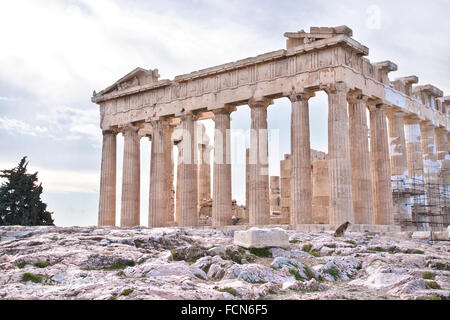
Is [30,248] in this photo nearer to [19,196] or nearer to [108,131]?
[108,131]

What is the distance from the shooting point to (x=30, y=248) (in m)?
14.1

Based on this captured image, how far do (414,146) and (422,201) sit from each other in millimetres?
3271

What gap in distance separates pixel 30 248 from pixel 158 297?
7.05m

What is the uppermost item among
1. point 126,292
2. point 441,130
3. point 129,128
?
point 129,128

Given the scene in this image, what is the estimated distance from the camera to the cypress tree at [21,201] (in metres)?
35.4

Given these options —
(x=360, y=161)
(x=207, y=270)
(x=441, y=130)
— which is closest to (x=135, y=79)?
(x=360, y=161)

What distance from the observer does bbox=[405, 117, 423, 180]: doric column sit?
102 ft

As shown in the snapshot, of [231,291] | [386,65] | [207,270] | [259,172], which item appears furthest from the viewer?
[386,65]

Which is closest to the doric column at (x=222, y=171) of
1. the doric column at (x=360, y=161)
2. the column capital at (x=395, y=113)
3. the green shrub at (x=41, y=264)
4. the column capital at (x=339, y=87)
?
the column capital at (x=339, y=87)

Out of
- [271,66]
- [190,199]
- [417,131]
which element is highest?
[271,66]

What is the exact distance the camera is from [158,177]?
1267 inches

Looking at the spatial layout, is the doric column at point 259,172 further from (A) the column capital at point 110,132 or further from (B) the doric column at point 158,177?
(A) the column capital at point 110,132

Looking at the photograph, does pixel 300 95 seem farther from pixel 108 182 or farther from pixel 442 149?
pixel 108 182
